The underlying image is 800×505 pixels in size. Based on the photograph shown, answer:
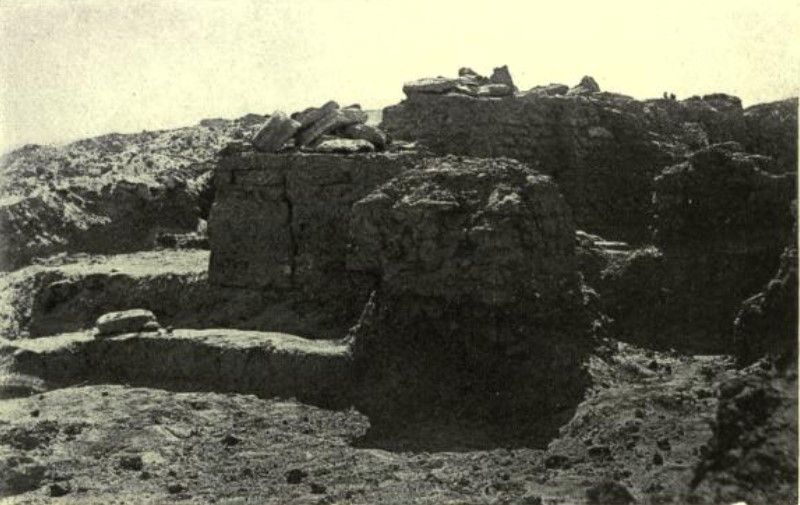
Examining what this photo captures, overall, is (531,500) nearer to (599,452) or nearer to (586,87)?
(599,452)

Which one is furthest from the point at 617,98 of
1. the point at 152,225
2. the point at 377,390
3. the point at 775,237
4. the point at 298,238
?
the point at 152,225

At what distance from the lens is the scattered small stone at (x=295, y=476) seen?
9.80 meters

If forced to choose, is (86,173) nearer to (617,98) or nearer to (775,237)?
(617,98)

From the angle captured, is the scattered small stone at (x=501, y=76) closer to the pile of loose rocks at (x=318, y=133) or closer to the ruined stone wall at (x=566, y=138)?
the ruined stone wall at (x=566, y=138)

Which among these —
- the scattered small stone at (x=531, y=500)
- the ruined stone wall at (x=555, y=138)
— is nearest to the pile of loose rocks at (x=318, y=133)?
the ruined stone wall at (x=555, y=138)

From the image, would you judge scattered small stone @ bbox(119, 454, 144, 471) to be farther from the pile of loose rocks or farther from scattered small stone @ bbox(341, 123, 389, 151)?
scattered small stone @ bbox(341, 123, 389, 151)

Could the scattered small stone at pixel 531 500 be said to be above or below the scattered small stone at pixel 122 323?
below

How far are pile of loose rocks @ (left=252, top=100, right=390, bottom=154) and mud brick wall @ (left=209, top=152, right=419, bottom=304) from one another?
615 mm

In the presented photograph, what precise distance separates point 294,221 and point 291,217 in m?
0.11

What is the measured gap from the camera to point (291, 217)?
14945 millimetres

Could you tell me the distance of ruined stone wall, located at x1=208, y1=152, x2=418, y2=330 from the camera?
14391 mm

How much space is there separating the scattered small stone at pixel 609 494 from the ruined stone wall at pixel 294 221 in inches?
247

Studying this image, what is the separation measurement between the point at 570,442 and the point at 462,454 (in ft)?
4.18

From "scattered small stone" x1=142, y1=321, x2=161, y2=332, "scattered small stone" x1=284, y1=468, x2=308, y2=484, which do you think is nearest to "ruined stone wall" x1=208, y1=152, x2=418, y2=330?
"scattered small stone" x1=142, y1=321, x2=161, y2=332
